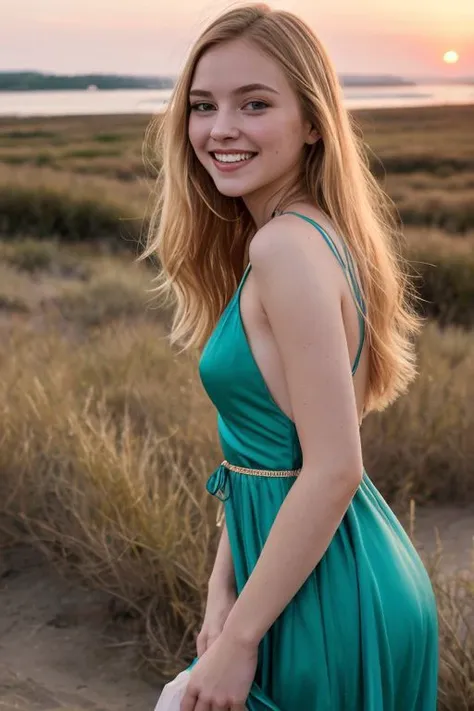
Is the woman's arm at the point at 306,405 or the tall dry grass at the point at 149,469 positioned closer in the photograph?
→ the woman's arm at the point at 306,405

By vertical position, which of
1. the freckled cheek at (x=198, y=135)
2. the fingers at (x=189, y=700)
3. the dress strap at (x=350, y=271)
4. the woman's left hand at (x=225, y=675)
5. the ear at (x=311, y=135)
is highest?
the ear at (x=311, y=135)

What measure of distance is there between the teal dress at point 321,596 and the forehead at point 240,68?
232 millimetres

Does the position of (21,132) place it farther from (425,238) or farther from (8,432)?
(8,432)

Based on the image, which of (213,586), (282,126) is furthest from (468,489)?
(282,126)

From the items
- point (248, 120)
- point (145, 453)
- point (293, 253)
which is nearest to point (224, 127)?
point (248, 120)

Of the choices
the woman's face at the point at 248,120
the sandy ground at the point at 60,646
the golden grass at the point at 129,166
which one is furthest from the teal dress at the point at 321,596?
the sandy ground at the point at 60,646

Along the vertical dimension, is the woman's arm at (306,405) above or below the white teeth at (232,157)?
below

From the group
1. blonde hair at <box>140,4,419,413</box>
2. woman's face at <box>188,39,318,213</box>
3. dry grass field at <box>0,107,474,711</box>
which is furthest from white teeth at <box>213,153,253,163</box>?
dry grass field at <box>0,107,474,711</box>

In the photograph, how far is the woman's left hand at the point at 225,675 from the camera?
4.49 feet

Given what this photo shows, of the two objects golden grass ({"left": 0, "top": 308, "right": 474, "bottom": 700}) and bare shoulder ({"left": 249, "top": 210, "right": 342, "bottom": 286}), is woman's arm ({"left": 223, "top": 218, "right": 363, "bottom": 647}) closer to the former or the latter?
bare shoulder ({"left": 249, "top": 210, "right": 342, "bottom": 286})

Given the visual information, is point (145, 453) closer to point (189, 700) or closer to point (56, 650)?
point (56, 650)

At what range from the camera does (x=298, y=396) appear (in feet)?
4.31

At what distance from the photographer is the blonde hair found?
58.3 inches

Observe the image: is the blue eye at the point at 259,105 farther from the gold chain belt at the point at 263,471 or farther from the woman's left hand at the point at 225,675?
the woman's left hand at the point at 225,675
